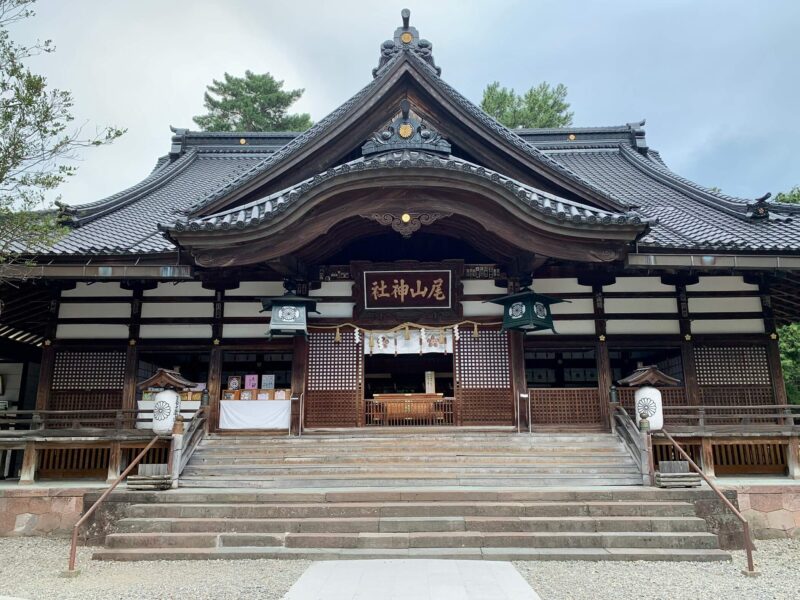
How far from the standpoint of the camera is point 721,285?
39.2 feet

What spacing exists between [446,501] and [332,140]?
7.59 metres

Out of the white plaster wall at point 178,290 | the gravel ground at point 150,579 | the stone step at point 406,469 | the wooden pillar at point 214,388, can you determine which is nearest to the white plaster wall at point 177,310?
the white plaster wall at point 178,290

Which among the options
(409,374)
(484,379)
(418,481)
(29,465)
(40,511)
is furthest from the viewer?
(409,374)

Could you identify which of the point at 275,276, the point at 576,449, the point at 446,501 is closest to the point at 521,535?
the point at 446,501

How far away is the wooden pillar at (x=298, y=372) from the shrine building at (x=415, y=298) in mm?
29

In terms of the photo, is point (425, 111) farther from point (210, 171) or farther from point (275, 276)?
point (210, 171)

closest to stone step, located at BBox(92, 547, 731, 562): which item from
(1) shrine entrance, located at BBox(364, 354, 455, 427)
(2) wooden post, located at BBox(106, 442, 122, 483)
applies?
(2) wooden post, located at BBox(106, 442, 122, 483)

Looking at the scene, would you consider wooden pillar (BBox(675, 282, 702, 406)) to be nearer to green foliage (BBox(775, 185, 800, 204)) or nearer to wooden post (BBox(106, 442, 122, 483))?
wooden post (BBox(106, 442, 122, 483))

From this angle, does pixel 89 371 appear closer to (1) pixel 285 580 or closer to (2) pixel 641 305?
(1) pixel 285 580

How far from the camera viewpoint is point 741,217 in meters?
12.4

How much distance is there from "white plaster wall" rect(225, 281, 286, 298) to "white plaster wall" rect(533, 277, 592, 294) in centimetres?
588

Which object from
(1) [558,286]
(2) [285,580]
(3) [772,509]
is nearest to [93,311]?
(2) [285,580]

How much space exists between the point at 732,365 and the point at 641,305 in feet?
7.34

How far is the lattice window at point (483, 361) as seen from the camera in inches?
467
